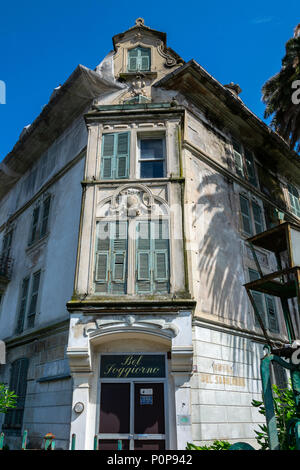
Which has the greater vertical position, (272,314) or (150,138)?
(150,138)

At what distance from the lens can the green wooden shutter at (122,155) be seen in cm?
1240

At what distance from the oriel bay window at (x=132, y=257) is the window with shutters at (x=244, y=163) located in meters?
6.91

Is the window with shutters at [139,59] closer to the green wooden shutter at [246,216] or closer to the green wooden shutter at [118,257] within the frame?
the green wooden shutter at [246,216]

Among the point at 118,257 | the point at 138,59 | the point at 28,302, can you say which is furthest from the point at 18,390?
the point at 138,59

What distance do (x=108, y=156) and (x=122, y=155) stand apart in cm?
49

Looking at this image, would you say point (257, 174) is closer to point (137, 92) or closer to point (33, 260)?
point (137, 92)

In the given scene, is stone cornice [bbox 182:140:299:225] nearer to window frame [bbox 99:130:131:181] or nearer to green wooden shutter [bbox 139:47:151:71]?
window frame [bbox 99:130:131:181]

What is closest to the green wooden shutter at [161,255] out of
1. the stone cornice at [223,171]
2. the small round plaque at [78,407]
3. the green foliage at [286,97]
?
the small round plaque at [78,407]

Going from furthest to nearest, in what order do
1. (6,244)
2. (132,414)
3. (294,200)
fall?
(294,200)
(6,244)
(132,414)

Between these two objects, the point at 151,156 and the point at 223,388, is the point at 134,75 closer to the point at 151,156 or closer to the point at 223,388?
the point at 151,156

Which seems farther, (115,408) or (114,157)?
(114,157)

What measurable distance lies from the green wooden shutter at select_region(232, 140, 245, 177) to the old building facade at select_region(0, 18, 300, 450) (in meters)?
0.12

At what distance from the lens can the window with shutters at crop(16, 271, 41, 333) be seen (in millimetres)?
14328

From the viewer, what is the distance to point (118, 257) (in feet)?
36.0
